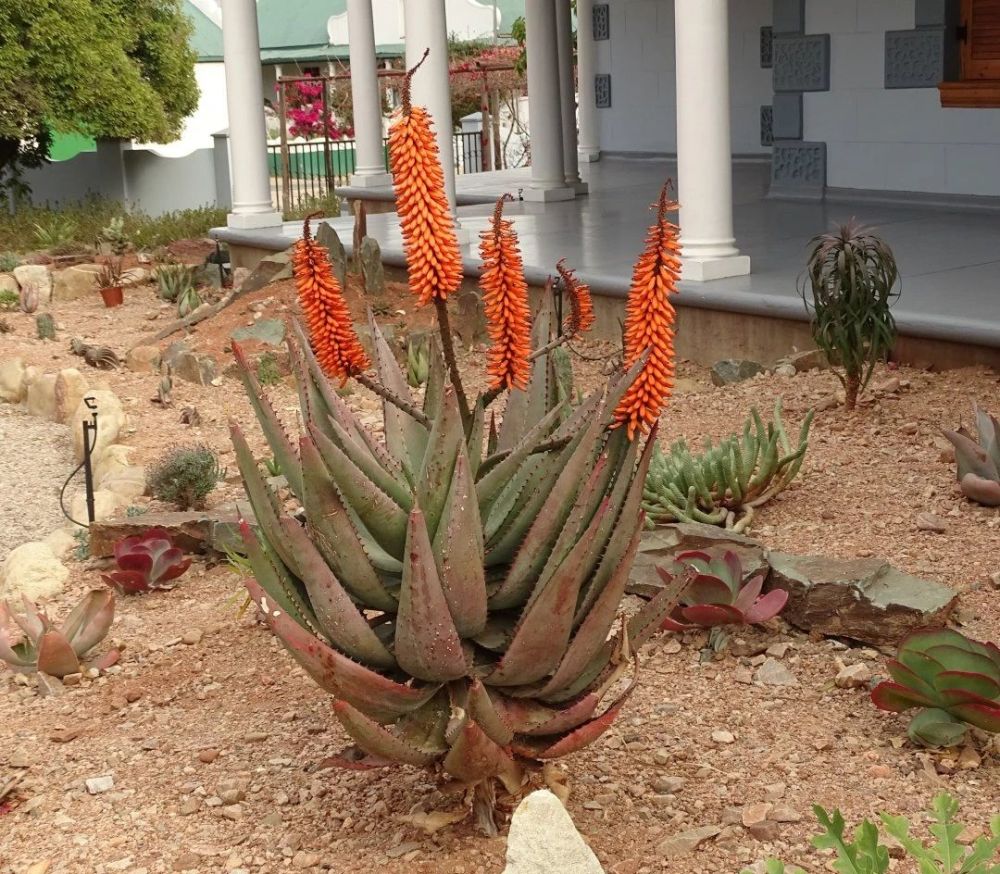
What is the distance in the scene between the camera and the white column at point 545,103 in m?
12.9

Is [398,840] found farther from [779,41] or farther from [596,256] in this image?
[779,41]

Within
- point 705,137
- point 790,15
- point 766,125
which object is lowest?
point 705,137

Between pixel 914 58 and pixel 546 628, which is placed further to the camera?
pixel 914 58

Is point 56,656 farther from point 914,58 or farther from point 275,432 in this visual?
point 914,58

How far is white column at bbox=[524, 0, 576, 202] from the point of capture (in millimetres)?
12859

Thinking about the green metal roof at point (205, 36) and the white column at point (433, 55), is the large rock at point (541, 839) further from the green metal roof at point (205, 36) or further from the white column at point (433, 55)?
the green metal roof at point (205, 36)

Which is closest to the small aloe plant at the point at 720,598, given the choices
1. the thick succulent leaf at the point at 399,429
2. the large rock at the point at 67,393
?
the thick succulent leaf at the point at 399,429

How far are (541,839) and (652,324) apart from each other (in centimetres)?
98

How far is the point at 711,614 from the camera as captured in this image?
3783 mm

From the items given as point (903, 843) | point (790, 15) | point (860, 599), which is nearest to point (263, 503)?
point (903, 843)

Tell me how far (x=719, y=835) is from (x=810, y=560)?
4.24 ft

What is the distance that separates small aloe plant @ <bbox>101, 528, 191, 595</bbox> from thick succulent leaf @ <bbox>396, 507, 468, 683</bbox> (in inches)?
90.9

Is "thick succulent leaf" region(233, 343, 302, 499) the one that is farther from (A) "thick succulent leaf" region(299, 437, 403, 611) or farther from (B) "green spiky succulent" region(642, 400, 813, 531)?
(B) "green spiky succulent" region(642, 400, 813, 531)

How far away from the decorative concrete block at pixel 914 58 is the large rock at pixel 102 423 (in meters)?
6.38
